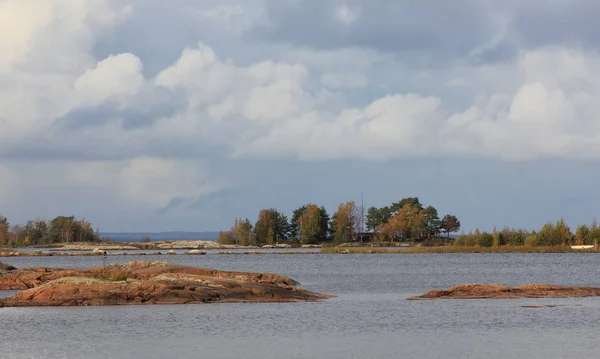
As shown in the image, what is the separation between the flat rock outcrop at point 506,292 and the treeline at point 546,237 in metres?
83.7

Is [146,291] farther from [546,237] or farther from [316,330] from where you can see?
[546,237]

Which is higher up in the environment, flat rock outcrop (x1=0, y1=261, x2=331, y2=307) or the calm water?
flat rock outcrop (x1=0, y1=261, x2=331, y2=307)

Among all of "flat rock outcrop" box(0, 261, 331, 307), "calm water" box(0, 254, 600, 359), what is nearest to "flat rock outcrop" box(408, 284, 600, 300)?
"calm water" box(0, 254, 600, 359)

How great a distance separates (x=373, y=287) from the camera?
7025cm

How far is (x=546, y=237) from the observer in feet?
456

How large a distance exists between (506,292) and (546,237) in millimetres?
86763

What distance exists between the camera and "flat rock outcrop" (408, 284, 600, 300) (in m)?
55.5

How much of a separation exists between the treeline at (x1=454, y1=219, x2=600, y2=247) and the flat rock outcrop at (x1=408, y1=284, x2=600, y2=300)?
83730 millimetres

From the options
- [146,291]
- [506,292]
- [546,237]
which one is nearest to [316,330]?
[146,291]

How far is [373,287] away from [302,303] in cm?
1679

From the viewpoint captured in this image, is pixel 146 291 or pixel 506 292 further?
pixel 506 292

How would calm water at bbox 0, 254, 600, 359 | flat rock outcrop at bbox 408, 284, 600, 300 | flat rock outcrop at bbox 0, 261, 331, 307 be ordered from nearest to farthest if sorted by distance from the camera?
calm water at bbox 0, 254, 600, 359 < flat rock outcrop at bbox 0, 261, 331, 307 < flat rock outcrop at bbox 408, 284, 600, 300

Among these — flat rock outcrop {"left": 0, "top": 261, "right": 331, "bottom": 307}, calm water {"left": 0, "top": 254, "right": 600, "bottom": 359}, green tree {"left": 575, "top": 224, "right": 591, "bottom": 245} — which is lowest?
calm water {"left": 0, "top": 254, "right": 600, "bottom": 359}

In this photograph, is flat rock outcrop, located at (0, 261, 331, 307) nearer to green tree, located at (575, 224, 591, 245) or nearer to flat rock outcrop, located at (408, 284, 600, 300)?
flat rock outcrop, located at (408, 284, 600, 300)
